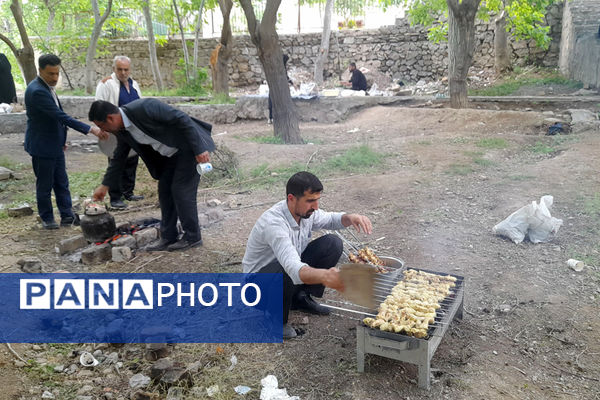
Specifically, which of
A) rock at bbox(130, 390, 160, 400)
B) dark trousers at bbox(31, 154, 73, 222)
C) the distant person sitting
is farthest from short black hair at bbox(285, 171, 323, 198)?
the distant person sitting

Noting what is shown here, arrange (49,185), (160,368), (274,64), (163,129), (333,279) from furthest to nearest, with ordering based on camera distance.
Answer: (274,64), (49,185), (163,129), (160,368), (333,279)

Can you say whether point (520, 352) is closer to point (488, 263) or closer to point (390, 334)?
point (390, 334)

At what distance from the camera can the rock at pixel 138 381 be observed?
10.4 feet

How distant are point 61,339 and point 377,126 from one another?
1016cm

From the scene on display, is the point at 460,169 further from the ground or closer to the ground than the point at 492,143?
closer to the ground

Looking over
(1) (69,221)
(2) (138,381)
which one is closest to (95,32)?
(1) (69,221)

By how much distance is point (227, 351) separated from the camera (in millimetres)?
3582

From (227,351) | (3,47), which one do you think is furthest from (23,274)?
(3,47)

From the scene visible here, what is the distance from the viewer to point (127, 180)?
7445 millimetres

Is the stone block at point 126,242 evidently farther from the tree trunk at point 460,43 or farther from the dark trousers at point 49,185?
the tree trunk at point 460,43

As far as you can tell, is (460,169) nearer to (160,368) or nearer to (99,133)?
(99,133)

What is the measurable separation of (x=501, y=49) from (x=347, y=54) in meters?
6.78

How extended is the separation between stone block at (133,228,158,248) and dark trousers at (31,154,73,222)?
1396 millimetres

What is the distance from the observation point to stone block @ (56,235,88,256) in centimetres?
542
